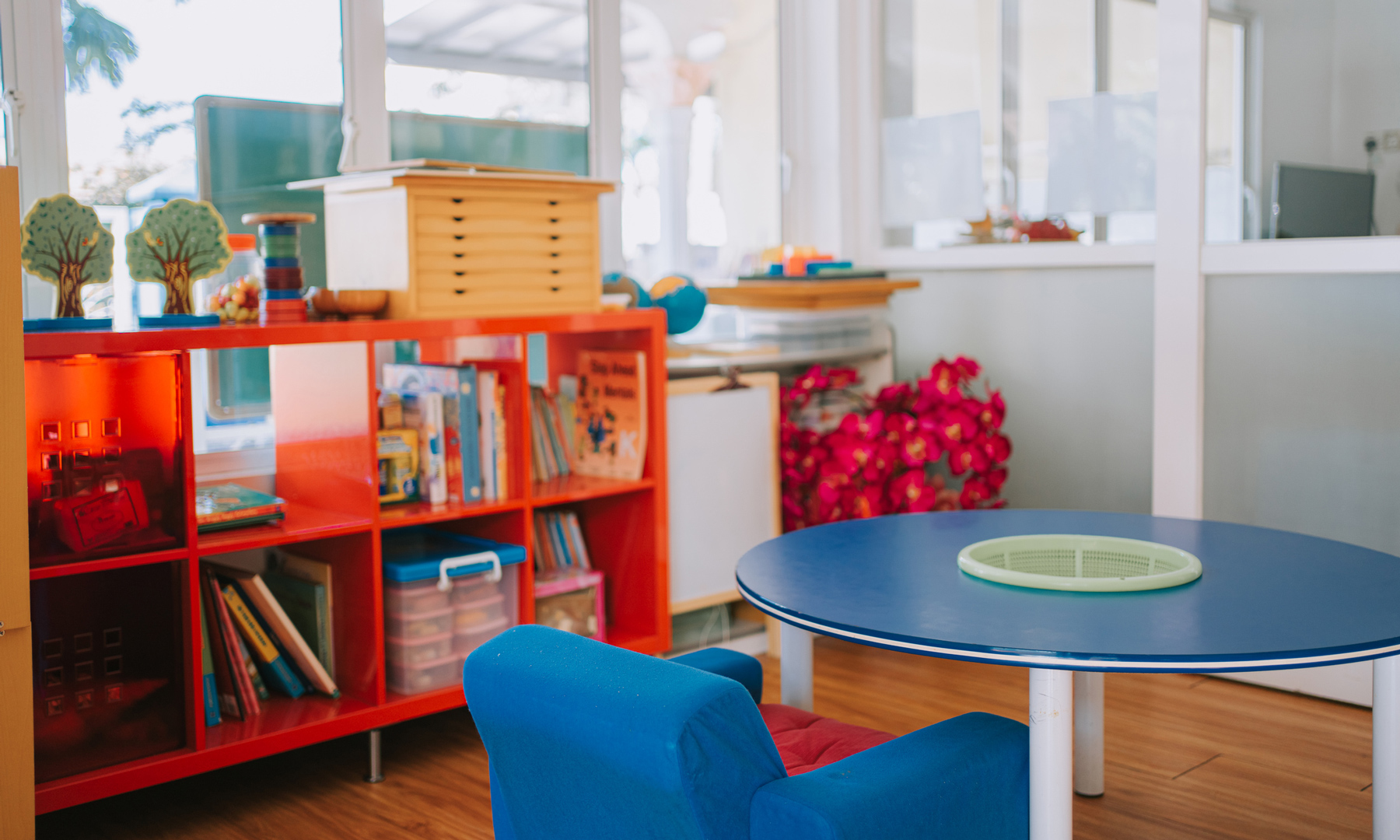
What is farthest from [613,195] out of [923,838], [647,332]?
[923,838]

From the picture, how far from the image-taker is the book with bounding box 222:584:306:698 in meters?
2.36

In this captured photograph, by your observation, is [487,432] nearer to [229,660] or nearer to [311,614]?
[311,614]

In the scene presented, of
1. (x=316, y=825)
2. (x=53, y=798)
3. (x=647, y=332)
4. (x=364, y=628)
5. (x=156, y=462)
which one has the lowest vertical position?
(x=316, y=825)

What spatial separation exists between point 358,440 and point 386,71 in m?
0.97

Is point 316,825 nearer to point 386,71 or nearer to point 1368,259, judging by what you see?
point 386,71

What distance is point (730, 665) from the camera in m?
1.83

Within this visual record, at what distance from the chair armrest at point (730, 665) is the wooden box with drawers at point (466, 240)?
3.23 ft

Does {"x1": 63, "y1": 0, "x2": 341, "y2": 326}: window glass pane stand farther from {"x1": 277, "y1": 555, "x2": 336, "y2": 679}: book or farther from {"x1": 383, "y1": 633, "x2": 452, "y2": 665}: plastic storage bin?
{"x1": 383, "y1": 633, "x2": 452, "y2": 665}: plastic storage bin

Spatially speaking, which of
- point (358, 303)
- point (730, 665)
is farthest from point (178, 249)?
point (730, 665)

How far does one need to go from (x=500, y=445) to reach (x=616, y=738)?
142 centimetres

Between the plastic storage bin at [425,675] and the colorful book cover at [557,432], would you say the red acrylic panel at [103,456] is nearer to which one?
the plastic storage bin at [425,675]

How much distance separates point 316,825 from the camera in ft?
7.38

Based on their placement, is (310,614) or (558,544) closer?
(310,614)

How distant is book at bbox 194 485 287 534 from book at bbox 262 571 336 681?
0.70ft
